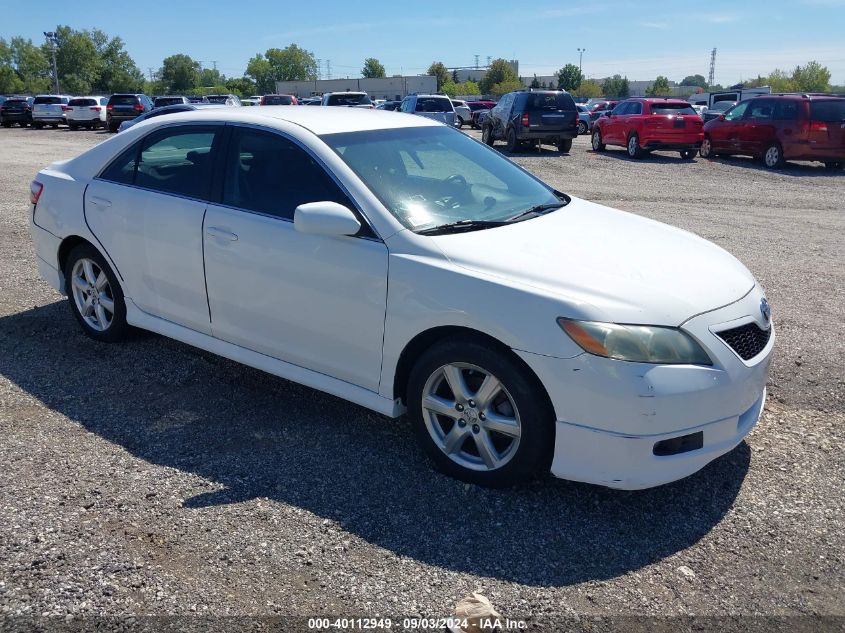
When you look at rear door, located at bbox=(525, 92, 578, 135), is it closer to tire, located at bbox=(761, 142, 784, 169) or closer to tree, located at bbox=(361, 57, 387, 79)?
tire, located at bbox=(761, 142, 784, 169)

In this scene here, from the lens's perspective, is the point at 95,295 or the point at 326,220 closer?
the point at 326,220

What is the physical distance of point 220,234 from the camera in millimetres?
4273

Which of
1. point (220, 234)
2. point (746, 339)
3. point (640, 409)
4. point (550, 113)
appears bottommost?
point (640, 409)

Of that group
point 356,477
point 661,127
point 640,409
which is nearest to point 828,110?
point 661,127

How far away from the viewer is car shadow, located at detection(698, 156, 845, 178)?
17.2 meters

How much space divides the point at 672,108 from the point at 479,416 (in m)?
18.9

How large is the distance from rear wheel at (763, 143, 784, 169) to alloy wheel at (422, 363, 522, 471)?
1711cm

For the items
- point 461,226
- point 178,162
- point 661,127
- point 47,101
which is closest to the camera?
point 461,226

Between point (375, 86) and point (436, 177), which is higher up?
point (375, 86)

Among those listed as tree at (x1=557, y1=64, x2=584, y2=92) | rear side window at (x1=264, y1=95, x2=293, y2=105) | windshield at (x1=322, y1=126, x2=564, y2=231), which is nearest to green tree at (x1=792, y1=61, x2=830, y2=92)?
tree at (x1=557, y1=64, x2=584, y2=92)

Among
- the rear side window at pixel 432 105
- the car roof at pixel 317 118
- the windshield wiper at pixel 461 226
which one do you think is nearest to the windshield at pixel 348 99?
the rear side window at pixel 432 105

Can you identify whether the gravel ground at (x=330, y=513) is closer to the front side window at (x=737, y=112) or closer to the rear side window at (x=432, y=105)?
the front side window at (x=737, y=112)

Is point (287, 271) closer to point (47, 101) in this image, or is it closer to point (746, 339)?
point (746, 339)

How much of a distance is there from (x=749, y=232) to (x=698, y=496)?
7.65 meters
